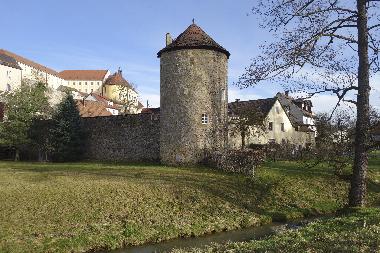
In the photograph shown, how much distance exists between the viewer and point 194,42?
28641 mm

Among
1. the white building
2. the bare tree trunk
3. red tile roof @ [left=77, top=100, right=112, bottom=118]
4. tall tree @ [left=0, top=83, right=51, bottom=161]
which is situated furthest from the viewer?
the white building

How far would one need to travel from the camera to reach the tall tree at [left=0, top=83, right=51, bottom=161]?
120 feet

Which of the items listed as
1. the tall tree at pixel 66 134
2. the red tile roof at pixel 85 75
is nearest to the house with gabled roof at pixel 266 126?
the tall tree at pixel 66 134

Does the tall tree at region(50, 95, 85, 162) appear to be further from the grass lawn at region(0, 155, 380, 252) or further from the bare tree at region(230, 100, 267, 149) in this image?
the bare tree at region(230, 100, 267, 149)

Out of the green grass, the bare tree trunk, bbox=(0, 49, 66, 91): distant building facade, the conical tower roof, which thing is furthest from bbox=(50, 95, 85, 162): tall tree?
bbox=(0, 49, 66, 91): distant building facade

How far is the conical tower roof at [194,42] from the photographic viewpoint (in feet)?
93.6

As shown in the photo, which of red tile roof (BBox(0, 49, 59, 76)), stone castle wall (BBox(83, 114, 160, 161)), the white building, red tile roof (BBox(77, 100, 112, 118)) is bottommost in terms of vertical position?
stone castle wall (BBox(83, 114, 160, 161))

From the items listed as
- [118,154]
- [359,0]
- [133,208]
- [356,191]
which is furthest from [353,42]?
[118,154]

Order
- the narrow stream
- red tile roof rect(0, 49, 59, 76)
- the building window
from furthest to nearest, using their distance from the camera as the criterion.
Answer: red tile roof rect(0, 49, 59, 76) → the building window → the narrow stream

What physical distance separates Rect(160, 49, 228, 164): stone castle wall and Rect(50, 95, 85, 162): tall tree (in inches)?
421

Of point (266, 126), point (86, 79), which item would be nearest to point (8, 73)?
point (86, 79)

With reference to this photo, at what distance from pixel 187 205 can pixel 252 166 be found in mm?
7147

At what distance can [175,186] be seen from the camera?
21.1m

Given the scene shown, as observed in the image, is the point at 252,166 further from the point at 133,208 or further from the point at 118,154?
the point at 118,154
